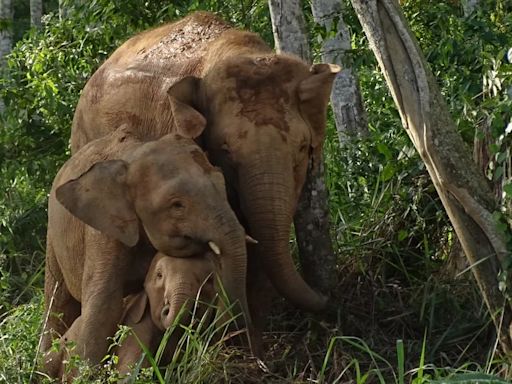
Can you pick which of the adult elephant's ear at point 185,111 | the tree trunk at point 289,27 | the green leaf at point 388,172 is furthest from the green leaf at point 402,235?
the adult elephant's ear at point 185,111

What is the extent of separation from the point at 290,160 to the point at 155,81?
45.2 inches

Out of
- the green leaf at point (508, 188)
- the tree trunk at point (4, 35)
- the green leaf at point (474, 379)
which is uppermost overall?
the green leaf at point (508, 188)

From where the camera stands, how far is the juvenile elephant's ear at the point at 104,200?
760 cm

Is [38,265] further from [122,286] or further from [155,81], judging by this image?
[122,286]

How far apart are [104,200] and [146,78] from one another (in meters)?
1.34

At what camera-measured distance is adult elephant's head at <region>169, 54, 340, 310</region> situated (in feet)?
26.1

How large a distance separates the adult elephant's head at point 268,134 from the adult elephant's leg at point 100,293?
78 cm

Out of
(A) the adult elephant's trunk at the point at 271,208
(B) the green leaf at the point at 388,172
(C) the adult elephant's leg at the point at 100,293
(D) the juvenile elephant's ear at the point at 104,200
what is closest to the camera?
(C) the adult elephant's leg at the point at 100,293

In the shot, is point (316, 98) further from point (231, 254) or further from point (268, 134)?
point (231, 254)

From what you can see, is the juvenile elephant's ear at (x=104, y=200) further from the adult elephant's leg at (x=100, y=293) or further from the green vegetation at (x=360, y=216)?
the green vegetation at (x=360, y=216)

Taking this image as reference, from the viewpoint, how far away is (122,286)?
7699 mm

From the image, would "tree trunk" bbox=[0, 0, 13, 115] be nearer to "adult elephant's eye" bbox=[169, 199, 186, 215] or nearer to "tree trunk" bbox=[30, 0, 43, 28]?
"tree trunk" bbox=[30, 0, 43, 28]

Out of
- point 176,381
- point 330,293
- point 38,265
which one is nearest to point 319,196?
point 330,293

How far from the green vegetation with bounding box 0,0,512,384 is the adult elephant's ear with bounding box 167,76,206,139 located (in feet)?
4.07
